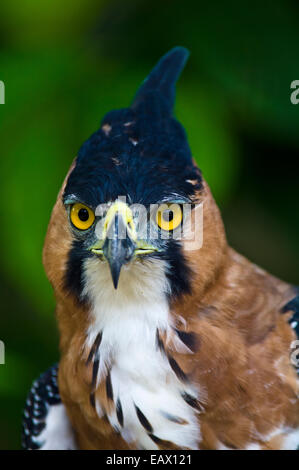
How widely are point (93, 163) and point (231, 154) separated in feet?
3.82

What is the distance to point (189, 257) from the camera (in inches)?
79.0

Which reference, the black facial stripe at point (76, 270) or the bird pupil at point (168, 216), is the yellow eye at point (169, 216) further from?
the black facial stripe at point (76, 270)

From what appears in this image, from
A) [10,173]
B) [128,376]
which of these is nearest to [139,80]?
[10,173]

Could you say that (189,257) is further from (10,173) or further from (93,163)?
(10,173)

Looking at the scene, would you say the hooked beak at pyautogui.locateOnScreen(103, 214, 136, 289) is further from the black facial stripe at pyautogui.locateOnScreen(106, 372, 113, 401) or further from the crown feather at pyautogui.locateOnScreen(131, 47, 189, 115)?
the crown feather at pyautogui.locateOnScreen(131, 47, 189, 115)

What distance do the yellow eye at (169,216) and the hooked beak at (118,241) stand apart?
0.08 meters

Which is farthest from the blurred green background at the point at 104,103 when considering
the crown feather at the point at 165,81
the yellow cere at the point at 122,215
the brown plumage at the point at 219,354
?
the yellow cere at the point at 122,215

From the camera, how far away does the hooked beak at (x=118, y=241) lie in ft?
5.96

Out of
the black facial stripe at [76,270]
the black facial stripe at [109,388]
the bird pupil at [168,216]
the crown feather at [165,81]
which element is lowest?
the black facial stripe at [109,388]

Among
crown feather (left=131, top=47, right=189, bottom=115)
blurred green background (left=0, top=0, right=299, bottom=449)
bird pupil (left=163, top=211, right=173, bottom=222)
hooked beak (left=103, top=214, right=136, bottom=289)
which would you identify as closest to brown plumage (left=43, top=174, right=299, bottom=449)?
bird pupil (left=163, top=211, right=173, bottom=222)

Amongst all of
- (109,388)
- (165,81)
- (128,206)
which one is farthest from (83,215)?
(165,81)

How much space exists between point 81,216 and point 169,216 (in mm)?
250

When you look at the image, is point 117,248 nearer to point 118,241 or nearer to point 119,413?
point 118,241

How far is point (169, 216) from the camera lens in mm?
1963
